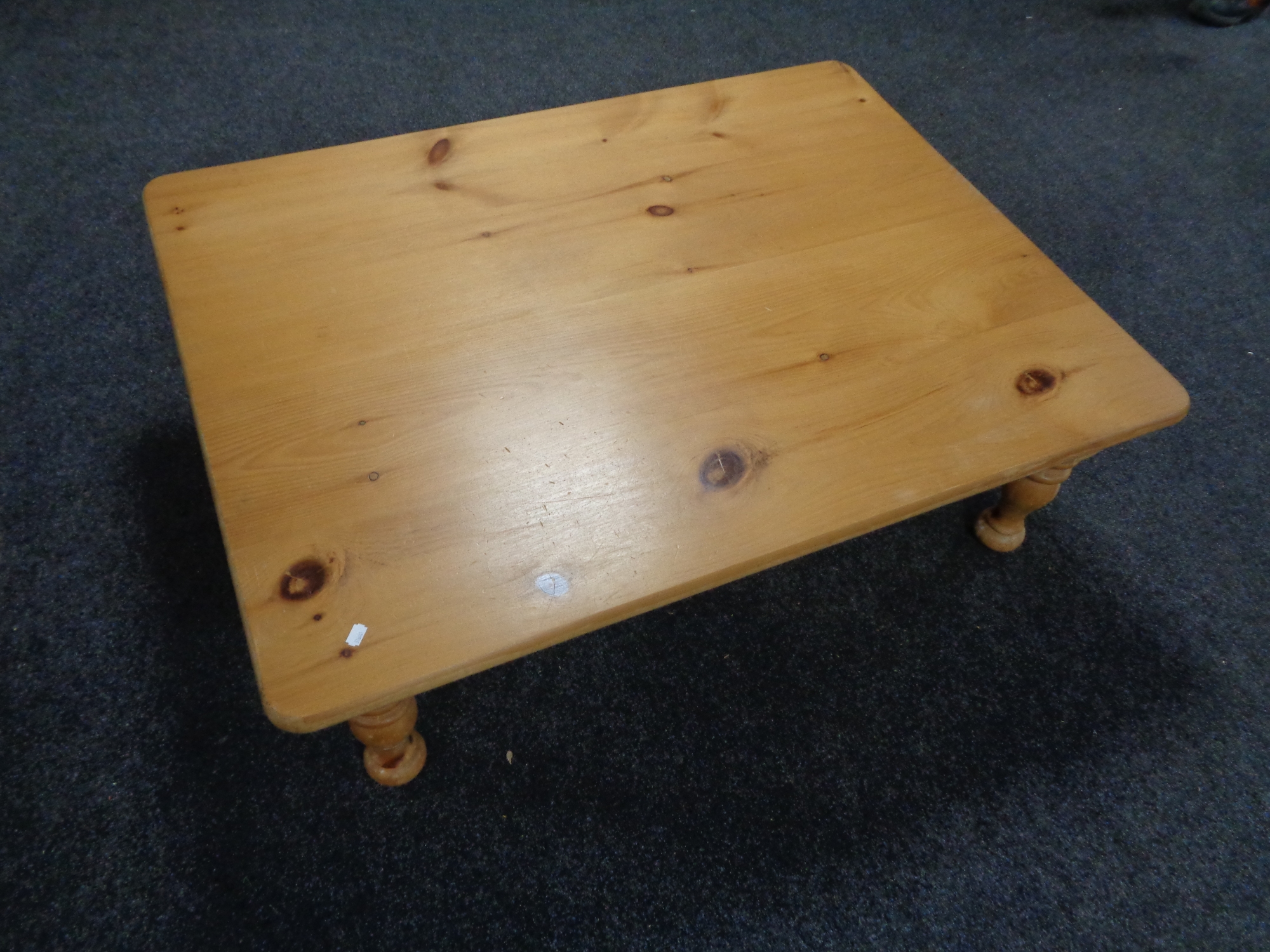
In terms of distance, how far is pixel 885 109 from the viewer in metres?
1.07

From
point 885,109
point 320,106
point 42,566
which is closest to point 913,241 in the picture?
point 885,109

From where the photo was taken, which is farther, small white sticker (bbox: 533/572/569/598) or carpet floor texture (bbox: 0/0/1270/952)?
carpet floor texture (bbox: 0/0/1270/952)

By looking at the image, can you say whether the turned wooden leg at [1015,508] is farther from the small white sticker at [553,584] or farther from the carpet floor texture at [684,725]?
the small white sticker at [553,584]

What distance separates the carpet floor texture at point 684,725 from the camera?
2.77ft

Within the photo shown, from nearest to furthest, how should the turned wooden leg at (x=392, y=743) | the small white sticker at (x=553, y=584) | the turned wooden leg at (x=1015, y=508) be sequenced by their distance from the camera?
the small white sticker at (x=553, y=584), the turned wooden leg at (x=392, y=743), the turned wooden leg at (x=1015, y=508)

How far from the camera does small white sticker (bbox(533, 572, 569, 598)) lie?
65 centimetres

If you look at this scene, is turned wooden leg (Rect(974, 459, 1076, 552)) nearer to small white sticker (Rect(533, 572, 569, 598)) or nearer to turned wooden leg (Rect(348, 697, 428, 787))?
small white sticker (Rect(533, 572, 569, 598))

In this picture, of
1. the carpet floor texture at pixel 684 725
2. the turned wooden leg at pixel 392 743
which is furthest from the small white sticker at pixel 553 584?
the carpet floor texture at pixel 684 725

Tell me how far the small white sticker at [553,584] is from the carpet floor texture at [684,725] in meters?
0.35

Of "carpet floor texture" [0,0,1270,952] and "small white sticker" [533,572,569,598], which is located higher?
"small white sticker" [533,572,569,598]

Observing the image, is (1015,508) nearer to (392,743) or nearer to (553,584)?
(553,584)

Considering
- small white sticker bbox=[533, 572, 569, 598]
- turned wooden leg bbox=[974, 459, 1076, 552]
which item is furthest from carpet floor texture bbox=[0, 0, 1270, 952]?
small white sticker bbox=[533, 572, 569, 598]

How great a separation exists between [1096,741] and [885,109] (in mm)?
787

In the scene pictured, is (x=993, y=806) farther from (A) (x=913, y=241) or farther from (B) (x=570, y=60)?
(B) (x=570, y=60)
